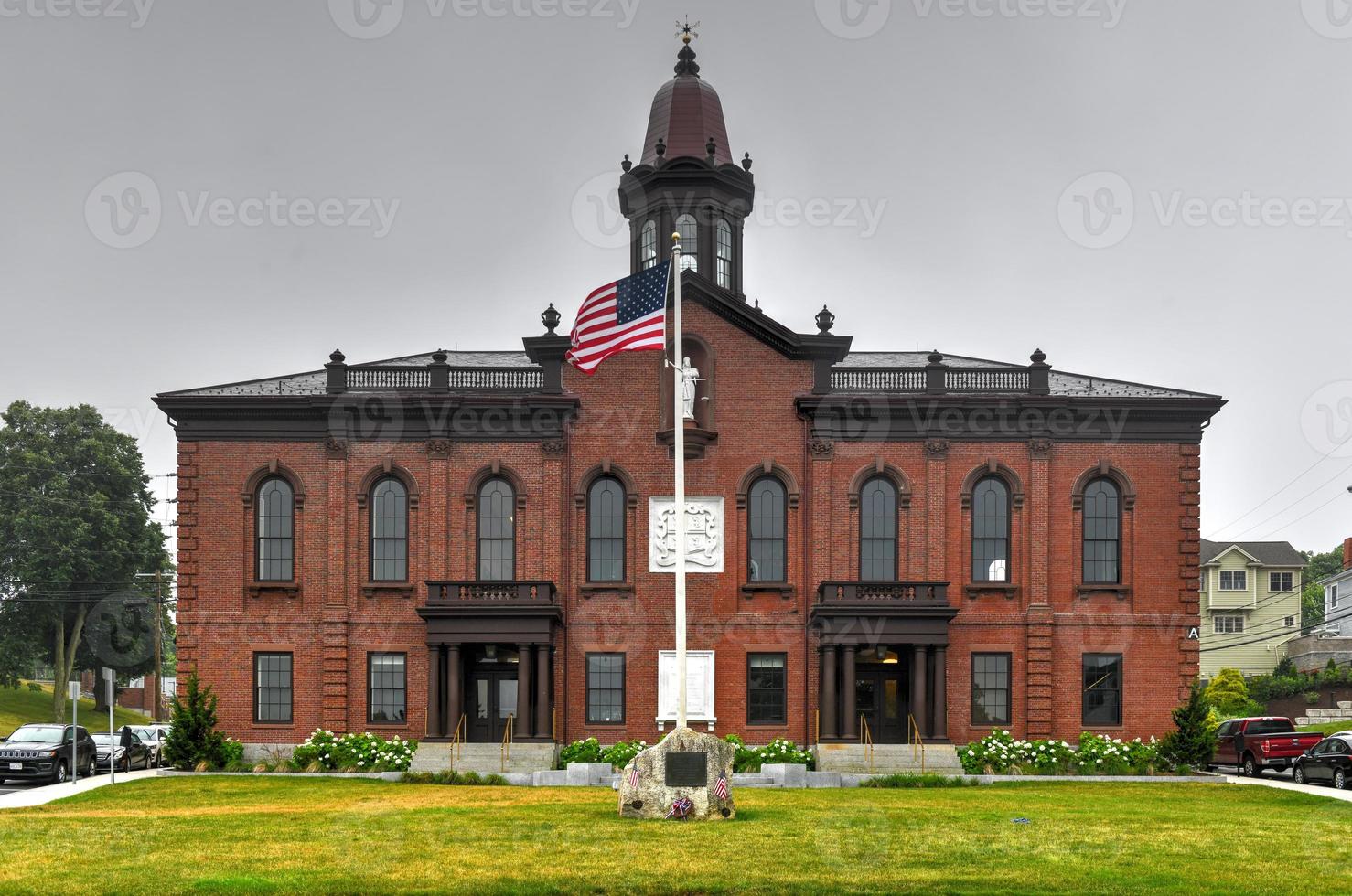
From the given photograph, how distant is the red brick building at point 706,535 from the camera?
42.9m

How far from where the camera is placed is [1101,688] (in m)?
43.2

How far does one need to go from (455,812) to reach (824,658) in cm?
1736

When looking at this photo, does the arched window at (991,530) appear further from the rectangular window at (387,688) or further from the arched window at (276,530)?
the arched window at (276,530)

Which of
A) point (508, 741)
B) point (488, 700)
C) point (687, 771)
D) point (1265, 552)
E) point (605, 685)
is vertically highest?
point (1265, 552)

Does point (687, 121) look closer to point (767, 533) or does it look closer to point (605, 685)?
point (767, 533)

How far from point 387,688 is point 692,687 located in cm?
869

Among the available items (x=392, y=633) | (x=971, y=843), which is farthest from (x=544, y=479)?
(x=971, y=843)

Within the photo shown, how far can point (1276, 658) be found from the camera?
89.4 metres

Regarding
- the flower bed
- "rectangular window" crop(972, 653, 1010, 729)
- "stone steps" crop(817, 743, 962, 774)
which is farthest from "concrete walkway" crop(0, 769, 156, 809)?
"rectangular window" crop(972, 653, 1010, 729)

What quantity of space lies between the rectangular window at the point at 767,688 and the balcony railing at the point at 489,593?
6.12 m

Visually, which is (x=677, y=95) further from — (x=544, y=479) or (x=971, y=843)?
(x=971, y=843)

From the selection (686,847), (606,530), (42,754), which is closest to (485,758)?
(606,530)

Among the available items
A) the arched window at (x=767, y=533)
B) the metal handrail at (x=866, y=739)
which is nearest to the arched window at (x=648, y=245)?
the arched window at (x=767, y=533)

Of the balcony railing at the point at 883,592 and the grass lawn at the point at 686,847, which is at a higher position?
the balcony railing at the point at 883,592
